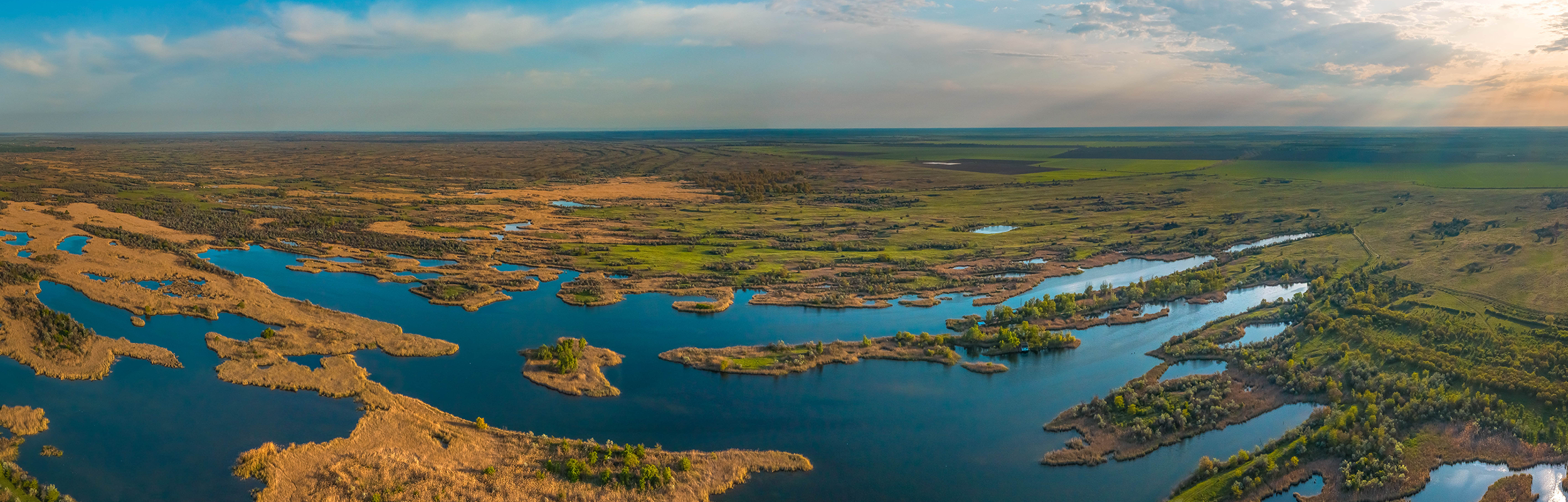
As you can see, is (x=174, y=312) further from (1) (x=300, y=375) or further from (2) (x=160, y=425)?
(2) (x=160, y=425)

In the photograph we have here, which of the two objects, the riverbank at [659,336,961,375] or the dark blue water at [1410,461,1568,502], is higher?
the riverbank at [659,336,961,375]

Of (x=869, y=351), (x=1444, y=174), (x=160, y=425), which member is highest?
(x=1444, y=174)

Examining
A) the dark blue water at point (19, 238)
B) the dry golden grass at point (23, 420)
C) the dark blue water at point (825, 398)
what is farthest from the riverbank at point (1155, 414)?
the dark blue water at point (19, 238)

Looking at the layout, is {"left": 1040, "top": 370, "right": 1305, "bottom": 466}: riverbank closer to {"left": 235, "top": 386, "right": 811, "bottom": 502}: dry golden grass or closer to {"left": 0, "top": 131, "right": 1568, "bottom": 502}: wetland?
{"left": 0, "top": 131, "right": 1568, "bottom": 502}: wetland

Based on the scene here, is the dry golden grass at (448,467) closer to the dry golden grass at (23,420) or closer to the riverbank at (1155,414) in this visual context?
the dry golden grass at (23,420)

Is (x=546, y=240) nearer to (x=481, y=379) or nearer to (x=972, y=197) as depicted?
(x=481, y=379)

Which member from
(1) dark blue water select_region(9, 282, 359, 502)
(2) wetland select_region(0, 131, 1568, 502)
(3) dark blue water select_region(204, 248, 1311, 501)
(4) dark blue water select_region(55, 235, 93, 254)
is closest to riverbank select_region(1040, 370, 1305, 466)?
(2) wetland select_region(0, 131, 1568, 502)

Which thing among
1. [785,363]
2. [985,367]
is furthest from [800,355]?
[985,367]
